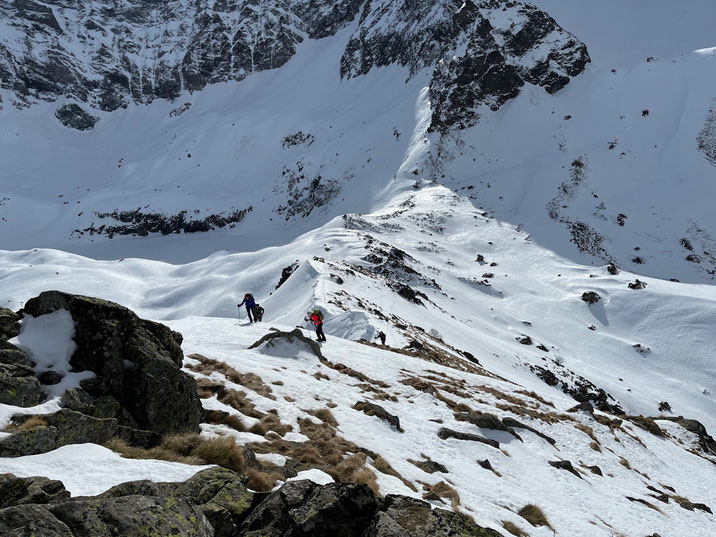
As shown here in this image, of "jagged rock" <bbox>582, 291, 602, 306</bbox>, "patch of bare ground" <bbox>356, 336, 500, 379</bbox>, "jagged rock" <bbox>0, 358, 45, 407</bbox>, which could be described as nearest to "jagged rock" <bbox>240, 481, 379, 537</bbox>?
"jagged rock" <bbox>0, 358, 45, 407</bbox>

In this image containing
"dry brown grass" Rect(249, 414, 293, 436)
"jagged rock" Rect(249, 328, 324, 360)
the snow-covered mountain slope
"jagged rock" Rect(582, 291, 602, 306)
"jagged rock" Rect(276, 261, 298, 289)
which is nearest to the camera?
"dry brown grass" Rect(249, 414, 293, 436)

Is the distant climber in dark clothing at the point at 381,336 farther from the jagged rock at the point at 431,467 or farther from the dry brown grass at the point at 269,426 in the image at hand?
the dry brown grass at the point at 269,426

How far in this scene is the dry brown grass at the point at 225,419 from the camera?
8.98 m

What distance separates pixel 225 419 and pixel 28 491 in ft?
16.0

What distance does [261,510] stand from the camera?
504 cm

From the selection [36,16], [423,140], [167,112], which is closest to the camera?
[423,140]

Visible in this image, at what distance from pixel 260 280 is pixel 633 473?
1528 inches

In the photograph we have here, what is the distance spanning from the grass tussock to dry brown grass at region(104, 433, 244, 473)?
6.10m

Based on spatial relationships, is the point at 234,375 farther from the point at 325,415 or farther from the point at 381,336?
the point at 381,336

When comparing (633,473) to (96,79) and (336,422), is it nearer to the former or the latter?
(336,422)

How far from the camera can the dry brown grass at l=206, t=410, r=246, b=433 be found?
8.98 m

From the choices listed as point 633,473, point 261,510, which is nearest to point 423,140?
point 633,473

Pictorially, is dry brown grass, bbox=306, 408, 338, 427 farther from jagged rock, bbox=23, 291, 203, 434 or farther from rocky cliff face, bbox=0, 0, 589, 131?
rocky cliff face, bbox=0, 0, 589, 131

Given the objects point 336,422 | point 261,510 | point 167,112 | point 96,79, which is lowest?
point 336,422
